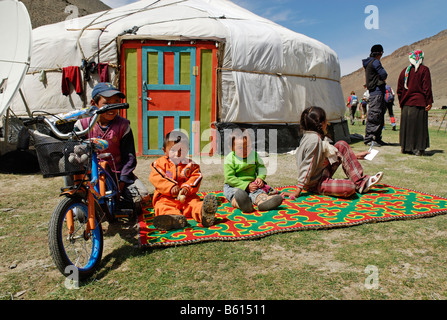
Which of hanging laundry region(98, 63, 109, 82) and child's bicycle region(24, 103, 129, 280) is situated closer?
child's bicycle region(24, 103, 129, 280)

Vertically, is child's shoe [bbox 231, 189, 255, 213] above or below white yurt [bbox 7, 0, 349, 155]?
below

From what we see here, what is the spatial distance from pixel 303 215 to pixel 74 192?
1982mm

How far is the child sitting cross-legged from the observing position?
2.70m

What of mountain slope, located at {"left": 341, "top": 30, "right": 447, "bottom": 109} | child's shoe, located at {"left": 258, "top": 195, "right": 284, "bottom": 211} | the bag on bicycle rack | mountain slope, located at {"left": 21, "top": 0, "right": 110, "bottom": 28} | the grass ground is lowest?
the grass ground

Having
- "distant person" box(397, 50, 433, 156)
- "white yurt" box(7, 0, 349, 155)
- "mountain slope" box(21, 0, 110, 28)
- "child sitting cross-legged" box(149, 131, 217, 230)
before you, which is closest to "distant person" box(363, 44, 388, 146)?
"distant person" box(397, 50, 433, 156)

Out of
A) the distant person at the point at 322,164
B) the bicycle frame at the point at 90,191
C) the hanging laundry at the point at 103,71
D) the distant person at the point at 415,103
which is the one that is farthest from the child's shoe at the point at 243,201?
the distant person at the point at 415,103

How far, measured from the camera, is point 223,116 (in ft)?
20.9

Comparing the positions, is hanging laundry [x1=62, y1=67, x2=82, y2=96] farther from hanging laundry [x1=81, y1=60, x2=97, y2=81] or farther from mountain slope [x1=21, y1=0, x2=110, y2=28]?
mountain slope [x1=21, y1=0, x2=110, y2=28]

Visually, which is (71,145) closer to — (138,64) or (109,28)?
(138,64)

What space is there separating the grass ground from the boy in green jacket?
593 mm

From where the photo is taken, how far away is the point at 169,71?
20.3 ft

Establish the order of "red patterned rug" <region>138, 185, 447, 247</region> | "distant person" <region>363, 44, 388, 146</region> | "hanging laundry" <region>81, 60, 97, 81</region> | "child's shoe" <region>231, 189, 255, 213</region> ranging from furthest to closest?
"distant person" <region>363, 44, 388, 146</region>, "hanging laundry" <region>81, 60, 97, 81</region>, "child's shoe" <region>231, 189, 255, 213</region>, "red patterned rug" <region>138, 185, 447, 247</region>

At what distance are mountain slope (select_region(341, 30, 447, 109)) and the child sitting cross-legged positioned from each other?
120 ft

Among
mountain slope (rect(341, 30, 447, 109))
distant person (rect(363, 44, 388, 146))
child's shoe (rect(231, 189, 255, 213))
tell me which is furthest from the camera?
mountain slope (rect(341, 30, 447, 109))
